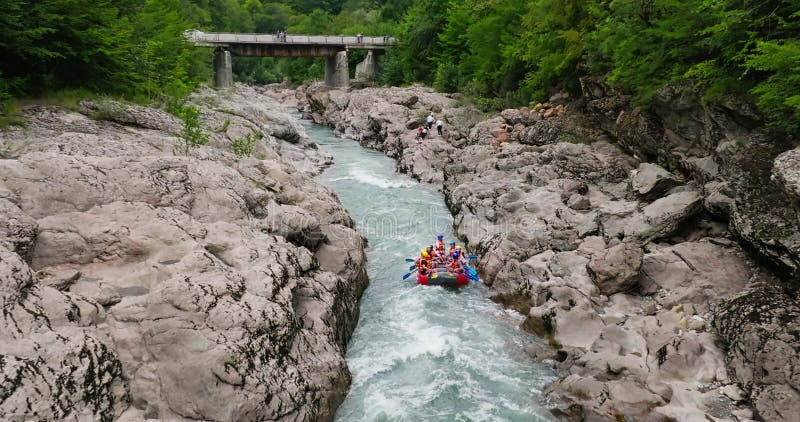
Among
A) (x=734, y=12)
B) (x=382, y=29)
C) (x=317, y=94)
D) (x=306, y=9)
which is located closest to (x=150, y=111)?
(x=734, y=12)

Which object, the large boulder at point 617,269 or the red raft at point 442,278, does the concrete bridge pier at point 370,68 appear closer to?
the red raft at point 442,278

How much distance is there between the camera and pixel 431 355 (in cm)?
1163

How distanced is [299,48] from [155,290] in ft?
154

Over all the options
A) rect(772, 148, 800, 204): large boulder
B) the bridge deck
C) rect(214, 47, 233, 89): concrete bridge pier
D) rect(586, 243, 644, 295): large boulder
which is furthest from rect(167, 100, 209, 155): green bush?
rect(214, 47, 233, 89): concrete bridge pier

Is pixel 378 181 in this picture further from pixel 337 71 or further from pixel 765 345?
pixel 337 71

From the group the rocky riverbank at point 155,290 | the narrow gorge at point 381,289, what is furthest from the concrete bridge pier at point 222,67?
the rocky riverbank at point 155,290

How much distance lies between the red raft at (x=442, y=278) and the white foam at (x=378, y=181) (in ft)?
34.4

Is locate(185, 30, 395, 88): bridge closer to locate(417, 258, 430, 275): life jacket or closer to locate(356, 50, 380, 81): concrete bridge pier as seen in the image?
locate(356, 50, 380, 81): concrete bridge pier

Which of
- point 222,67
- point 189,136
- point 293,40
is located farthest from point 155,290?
point 293,40

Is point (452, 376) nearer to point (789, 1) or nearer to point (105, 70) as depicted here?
point (789, 1)

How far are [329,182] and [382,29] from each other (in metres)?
40.3

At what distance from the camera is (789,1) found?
460 inches

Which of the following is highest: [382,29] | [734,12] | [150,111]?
[382,29]

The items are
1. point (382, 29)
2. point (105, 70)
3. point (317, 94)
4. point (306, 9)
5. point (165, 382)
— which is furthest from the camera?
point (306, 9)
